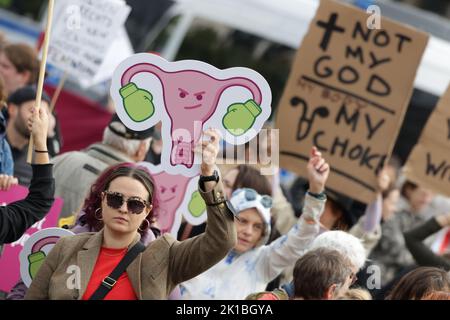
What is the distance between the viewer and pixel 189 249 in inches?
134

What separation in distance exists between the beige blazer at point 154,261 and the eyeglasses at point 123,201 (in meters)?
0.11

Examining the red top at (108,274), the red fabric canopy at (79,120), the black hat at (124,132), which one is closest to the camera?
the red top at (108,274)

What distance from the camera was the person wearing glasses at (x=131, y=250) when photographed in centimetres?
334

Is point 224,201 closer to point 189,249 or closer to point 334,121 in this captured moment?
point 189,249

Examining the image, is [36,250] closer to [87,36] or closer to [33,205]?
[33,205]

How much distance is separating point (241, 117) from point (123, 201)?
60 cm

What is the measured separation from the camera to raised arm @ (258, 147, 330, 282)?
434cm

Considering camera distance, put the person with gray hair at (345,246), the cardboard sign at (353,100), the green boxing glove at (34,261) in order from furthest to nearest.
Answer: the cardboard sign at (353,100), the person with gray hair at (345,246), the green boxing glove at (34,261)

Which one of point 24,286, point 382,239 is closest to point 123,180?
point 24,286

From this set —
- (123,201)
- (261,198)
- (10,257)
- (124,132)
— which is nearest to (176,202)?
(261,198)

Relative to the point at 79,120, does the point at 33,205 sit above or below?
above

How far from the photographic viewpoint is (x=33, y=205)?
12.1 feet

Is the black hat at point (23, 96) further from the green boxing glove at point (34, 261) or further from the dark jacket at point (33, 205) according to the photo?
the dark jacket at point (33, 205)

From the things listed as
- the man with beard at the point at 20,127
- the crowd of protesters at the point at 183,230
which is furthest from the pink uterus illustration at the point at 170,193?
the man with beard at the point at 20,127
